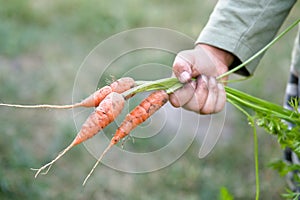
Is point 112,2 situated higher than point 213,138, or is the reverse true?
point 213,138

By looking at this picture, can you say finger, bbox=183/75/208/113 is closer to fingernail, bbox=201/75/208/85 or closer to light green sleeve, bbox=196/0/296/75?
fingernail, bbox=201/75/208/85

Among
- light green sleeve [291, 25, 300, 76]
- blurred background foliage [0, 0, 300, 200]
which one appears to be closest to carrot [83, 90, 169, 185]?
light green sleeve [291, 25, 300, 76]

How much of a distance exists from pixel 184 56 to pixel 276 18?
337 mm

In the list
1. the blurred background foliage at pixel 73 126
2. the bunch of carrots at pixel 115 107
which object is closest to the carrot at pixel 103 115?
the bunch of carrots at pixel 115 107

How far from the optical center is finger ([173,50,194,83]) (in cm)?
141

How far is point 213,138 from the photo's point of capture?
1.72m

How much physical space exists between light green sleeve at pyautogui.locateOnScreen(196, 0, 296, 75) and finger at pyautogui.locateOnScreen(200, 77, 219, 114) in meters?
0.20

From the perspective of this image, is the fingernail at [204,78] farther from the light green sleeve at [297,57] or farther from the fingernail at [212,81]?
the light green sleeve at [297,57]

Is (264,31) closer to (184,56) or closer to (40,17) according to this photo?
(184,56)

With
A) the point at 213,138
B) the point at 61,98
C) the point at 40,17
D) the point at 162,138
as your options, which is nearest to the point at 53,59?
the point at 61,98

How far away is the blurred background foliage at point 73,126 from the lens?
273 centimetres

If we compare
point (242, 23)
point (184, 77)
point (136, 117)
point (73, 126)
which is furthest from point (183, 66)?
point (73, 126)

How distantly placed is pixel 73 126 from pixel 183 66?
165 cm

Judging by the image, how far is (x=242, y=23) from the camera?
1.63 metres
